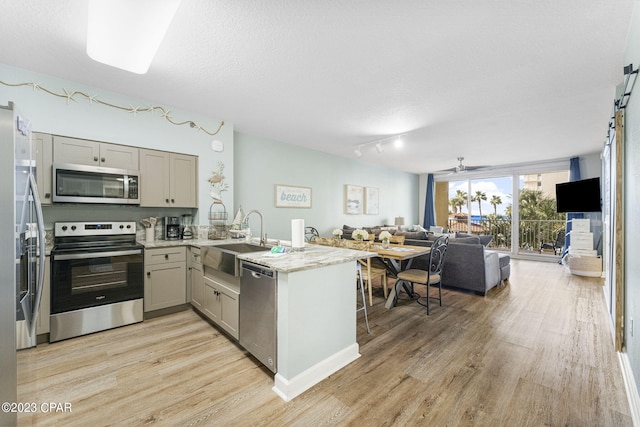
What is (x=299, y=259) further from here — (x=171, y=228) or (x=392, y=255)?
(x=171, y=228)

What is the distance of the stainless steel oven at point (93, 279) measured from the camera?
2.47 meters

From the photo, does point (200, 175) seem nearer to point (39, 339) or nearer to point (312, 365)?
point (39, 339)

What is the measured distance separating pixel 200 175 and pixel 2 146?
245 centimetres

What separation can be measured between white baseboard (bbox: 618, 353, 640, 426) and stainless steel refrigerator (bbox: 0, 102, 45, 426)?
10.7ft

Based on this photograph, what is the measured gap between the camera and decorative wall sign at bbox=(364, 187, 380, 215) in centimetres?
712

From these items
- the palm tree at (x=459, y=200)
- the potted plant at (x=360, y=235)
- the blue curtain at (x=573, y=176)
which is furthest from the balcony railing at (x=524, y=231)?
the potted plant at (x=360, y=235)

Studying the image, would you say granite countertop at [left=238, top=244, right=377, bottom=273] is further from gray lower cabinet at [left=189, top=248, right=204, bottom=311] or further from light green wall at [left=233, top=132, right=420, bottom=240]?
light green wall at [left=233, top=132, right=420, bottom=240]

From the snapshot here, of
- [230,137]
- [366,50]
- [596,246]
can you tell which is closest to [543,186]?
[596,246]

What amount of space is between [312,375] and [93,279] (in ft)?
7.75

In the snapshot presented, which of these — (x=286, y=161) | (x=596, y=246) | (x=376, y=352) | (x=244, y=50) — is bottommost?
(x=376, y=352)

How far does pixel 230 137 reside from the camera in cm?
398

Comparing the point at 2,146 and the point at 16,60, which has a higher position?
the point at 16,60

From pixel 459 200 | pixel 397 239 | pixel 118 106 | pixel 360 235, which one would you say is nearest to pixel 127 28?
pixel 118 106

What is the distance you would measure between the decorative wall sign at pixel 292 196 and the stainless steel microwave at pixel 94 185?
2.43 m
